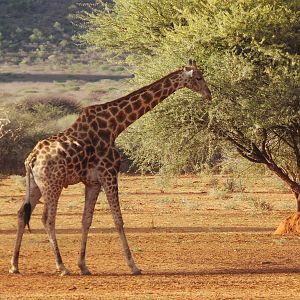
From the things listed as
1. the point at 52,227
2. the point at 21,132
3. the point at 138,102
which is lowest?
the point at 52,227

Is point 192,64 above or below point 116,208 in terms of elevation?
above

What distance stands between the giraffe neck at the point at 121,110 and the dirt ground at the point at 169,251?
196 centimetres

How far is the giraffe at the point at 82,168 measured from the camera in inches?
527

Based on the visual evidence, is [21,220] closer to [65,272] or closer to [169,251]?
[65,272]

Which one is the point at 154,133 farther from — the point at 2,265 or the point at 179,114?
the point at 2,265

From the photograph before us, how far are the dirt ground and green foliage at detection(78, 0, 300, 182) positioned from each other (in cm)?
185

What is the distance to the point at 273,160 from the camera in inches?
806

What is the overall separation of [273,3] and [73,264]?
6.40m

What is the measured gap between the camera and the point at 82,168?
13.7 meters

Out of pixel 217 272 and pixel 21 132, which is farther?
pixel 21 132

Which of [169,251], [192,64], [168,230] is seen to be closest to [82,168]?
[192,64]

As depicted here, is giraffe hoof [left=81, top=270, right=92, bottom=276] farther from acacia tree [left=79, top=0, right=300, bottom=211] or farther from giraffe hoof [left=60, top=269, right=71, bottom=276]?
acacia tree [left=79, top=0, right=300, bottom=211]

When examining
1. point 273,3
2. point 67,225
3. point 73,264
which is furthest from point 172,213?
point 73,264

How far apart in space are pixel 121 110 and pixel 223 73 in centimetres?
409
